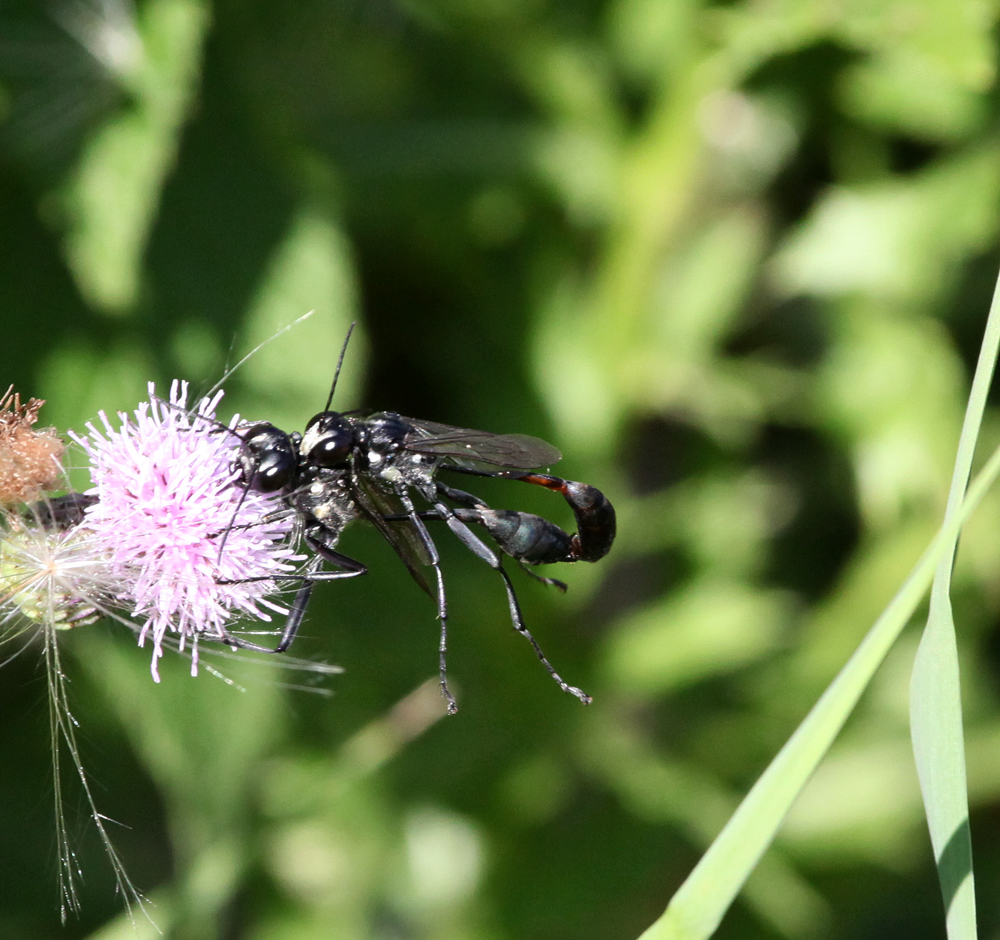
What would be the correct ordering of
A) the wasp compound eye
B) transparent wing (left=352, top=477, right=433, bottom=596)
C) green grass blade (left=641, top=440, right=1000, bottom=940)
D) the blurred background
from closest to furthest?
green grass blade (left=641, top=440, right=1000, bottom=940)
the wasp compound eye
transparent wing (left=352, top=477, right=433, bottom=596)
the blurred background

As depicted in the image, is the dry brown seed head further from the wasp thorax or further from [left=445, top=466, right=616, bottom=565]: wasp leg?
[left=445, top=466, right=616, bottom=565]: wasp leg

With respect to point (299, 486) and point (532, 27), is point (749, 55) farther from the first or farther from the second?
point (299, 486)

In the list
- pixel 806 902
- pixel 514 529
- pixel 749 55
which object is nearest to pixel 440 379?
pixel 749 55

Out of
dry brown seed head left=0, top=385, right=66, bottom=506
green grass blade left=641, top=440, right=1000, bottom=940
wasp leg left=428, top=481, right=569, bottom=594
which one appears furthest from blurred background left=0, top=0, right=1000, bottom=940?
green grass blade left=641, top=440, right=1000, bottom=940

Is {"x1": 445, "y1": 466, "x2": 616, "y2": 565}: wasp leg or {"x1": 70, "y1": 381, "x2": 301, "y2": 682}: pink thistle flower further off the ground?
{"x1": 70, "y1": 381, "x2": 301, "y2": 682}: pink thistle flower

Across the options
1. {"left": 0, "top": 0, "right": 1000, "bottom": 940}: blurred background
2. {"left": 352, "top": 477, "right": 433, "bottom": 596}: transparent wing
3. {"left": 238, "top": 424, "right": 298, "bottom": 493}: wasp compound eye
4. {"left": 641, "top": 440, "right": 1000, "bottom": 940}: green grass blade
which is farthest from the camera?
{"left": 0, "top": 0, "right": 1000, "bottom": 940}: blurred background

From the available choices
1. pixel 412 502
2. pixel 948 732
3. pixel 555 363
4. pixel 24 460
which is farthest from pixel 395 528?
pixel 555 363

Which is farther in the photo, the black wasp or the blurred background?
the blurred background
